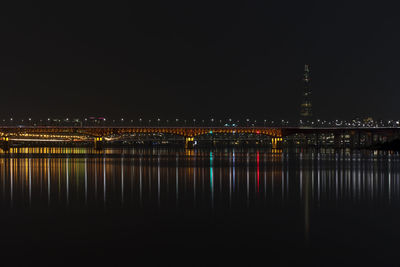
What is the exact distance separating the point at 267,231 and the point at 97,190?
60.7ft

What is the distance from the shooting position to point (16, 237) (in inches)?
910

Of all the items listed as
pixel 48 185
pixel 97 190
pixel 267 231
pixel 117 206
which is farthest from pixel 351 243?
pixel 48 185

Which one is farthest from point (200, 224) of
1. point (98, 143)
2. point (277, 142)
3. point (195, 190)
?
point (277, 142)

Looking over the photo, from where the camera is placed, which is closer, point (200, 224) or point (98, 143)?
→ point (200, 224)

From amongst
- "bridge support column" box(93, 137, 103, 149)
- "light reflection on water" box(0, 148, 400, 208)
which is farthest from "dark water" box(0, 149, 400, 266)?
"bridge support column" box(93, 137, 103, 149)

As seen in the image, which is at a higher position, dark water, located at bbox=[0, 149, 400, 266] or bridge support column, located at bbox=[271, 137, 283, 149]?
dark water, located at bbox=[0, 149, 400, 266]

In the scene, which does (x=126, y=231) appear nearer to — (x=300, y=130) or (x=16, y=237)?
(x=16, y=237)

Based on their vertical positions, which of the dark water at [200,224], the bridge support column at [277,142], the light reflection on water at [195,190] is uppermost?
the dark water at [200,224]

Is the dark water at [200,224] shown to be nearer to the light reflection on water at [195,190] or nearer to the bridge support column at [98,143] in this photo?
the light reflection on water at [195,190]

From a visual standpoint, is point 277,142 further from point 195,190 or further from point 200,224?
point 200,224

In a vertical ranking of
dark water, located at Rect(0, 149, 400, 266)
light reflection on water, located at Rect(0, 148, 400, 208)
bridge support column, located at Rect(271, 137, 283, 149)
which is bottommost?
bridge support column, located at Rect(271, 137, 283, 149)

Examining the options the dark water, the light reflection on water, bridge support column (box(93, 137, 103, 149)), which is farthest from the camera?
bridge support column (box(93, 137, 103, 149))

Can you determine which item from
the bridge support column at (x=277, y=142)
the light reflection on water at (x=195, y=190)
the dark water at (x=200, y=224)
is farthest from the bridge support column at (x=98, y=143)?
the dark water at (x=200, y=224)

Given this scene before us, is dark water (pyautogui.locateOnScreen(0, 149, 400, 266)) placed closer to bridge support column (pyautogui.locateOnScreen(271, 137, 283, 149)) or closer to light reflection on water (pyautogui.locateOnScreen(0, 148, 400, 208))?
light reflection on water (pyautogui.locateOnScreen(0, 148, 400, 208))
